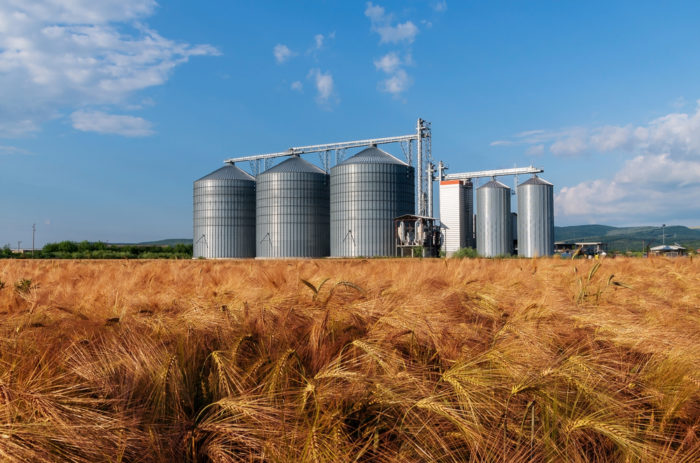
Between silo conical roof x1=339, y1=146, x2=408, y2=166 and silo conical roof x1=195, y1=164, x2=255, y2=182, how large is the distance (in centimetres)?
1749

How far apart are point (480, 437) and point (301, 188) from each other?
6072 centimetres

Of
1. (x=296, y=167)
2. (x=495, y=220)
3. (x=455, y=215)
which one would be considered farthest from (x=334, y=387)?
(x=455, y=215)

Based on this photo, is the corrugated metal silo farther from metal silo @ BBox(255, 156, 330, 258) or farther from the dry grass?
the dry grass

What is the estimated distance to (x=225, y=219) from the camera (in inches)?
2616

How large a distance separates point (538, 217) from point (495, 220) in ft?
18.3

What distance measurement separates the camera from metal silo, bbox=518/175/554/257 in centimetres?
6122

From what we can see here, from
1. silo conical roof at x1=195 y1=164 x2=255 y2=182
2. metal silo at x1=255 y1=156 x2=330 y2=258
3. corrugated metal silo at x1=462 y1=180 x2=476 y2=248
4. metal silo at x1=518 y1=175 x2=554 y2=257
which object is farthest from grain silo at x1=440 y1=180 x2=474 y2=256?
silo conical roof at x1=195 y1=164 x2=255 y2=182

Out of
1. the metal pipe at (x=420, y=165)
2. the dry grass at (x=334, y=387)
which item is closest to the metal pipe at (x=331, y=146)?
the metal pipe at (x=420, y=165)

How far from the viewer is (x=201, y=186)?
67.9 meters

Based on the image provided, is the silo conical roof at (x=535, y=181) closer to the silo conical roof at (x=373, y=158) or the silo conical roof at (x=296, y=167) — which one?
the silo conical roof at (x=373, y=158)

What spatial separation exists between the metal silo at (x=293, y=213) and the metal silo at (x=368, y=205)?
12.5 feet

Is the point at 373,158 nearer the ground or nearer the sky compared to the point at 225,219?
nearer the sky

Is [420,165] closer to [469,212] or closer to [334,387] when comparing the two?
[469,212]

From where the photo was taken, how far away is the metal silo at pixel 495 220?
62750 mm
